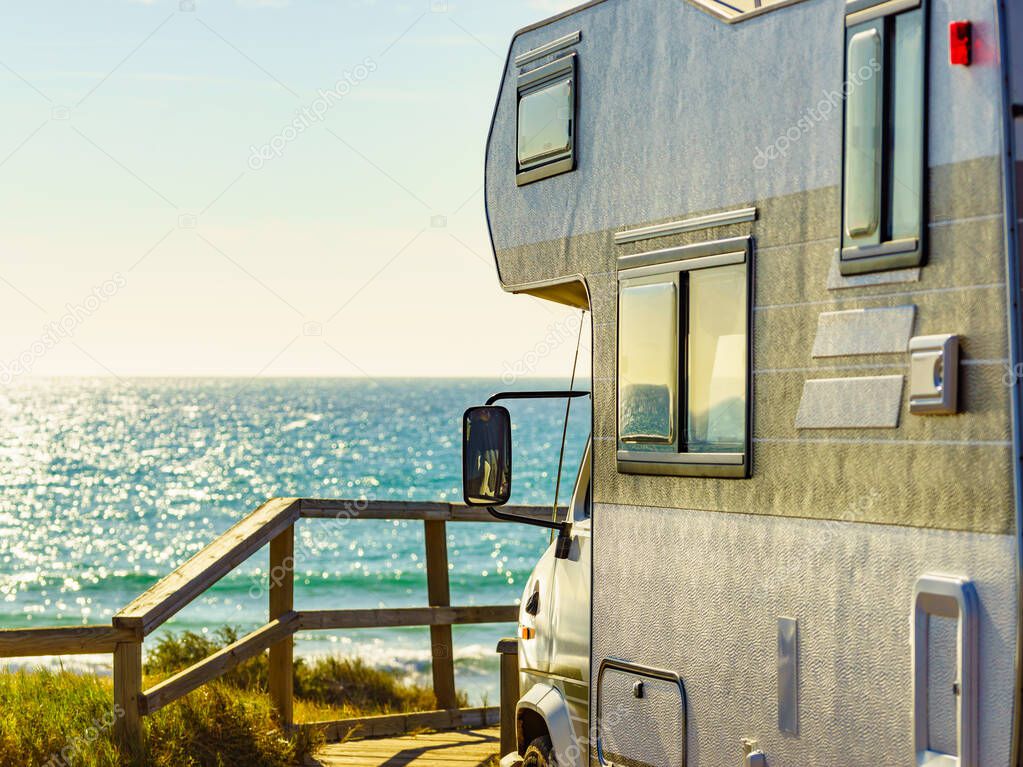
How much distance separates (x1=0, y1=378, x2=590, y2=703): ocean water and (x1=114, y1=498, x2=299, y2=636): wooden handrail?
9469 mm

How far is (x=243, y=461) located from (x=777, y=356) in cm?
5183

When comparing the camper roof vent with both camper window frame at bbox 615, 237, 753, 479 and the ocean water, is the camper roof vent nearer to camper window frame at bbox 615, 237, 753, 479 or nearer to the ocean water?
camper window frame at bbox 615, 237, 753, 479

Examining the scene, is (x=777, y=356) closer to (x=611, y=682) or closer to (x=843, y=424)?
(x=843, y=424)

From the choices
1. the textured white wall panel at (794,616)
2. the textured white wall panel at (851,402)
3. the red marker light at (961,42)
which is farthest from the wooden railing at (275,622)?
the red marker light at (961,42)

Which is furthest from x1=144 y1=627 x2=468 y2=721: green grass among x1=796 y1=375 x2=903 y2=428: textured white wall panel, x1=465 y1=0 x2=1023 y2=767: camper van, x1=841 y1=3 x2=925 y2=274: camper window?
x1=841 y1=3 x2=925 y2=274: camper window

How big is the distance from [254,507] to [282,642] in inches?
1405

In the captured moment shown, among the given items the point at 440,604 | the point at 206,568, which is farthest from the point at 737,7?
the point at 440,604

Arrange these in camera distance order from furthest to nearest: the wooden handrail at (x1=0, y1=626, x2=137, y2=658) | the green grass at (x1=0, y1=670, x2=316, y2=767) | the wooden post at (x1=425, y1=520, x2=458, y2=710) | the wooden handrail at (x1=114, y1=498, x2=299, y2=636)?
the wooden post at (x1=425, y1=520, x2=458, y2=710)
the wooden handrail at (x1=114, y1=498, x2=299, y2=636)
the green grass at (x1=0, y1=670, x2=316, y2=767)
the wooden handrail at (x1=0, y1=626, x2=137, y2=658)

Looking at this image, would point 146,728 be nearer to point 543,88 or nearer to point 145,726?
point 145,726

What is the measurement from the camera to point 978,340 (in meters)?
2.79

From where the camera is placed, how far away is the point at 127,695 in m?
5.54

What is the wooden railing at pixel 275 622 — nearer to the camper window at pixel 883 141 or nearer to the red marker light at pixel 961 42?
the camper window at pixel 883 141

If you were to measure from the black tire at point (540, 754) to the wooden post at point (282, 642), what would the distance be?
2.38 metres

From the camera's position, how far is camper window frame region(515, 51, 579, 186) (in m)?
4.25
